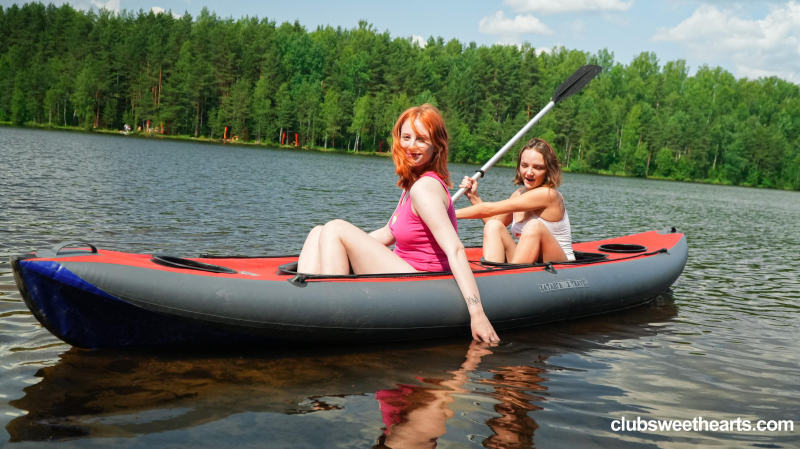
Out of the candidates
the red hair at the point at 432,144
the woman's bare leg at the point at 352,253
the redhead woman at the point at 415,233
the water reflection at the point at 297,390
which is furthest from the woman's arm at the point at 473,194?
the red hair at the point at 432,144

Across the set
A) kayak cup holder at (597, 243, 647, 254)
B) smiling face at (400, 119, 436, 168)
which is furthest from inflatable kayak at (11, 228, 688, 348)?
kayak cup holder at (597, 243, 647, 254)

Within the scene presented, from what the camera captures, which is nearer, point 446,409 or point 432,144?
point 446,409

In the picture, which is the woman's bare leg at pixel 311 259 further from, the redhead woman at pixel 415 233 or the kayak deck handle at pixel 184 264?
the kayak deck handle at pixel 184 264

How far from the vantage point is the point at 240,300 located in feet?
Result: 13.1

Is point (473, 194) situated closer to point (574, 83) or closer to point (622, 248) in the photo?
point (622, 248)

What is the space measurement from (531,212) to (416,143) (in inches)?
88.1

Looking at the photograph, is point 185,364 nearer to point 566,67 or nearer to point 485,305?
point 485,305

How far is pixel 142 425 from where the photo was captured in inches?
125

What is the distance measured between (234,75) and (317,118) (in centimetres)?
1385

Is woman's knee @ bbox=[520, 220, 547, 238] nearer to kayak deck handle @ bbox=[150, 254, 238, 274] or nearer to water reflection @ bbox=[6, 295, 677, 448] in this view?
water reflection @ bbox=[6, 295, 677, 448]

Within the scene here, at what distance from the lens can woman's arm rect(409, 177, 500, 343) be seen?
402 cm

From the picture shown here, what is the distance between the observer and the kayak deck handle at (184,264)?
4.07 meters

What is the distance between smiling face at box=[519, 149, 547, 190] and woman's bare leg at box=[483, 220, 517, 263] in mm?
477

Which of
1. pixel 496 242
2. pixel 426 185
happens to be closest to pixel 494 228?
pixel 496 242
